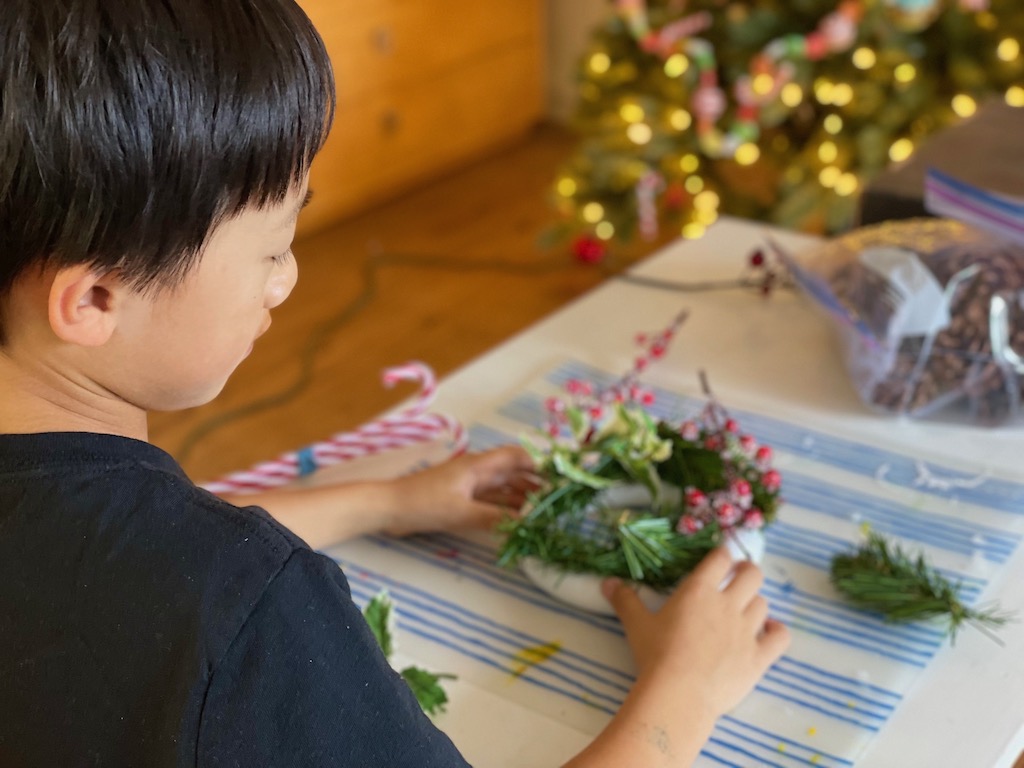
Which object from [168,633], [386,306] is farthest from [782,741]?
[386,306]

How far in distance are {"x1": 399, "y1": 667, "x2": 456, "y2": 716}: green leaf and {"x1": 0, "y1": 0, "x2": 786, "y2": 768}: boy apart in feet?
0.65

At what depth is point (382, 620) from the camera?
82 centimetres

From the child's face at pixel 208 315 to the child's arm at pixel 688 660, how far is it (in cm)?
33

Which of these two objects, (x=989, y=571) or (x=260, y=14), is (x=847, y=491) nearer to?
(x=989, y=571)

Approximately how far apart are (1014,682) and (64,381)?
2.09ft

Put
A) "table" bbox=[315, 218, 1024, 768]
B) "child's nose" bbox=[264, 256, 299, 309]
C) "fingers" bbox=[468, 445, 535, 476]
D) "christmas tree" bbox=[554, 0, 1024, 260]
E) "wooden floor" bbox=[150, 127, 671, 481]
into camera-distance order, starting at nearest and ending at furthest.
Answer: "child's nose" bbox=[264, 256, 299, 309]
"table" bbox=[315, 218, 1024, 768]
"fingers" bbox=[468, 445, 535, 476]
"christmas tree" bbox=[554, 0, 1024, 260]
"wooden floor" bbox=[150, 127, 671, 481]

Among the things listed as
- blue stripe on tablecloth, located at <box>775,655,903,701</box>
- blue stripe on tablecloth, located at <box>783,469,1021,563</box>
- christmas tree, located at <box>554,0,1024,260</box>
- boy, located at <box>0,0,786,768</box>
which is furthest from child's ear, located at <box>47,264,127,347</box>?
christmas tree, located at <box>554,0,1024,260</box>

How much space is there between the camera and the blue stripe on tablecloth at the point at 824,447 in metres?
0.97

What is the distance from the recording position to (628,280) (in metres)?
1.36

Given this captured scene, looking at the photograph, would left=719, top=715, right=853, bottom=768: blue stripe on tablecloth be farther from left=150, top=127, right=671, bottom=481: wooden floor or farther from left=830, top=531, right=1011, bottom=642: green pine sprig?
left=150, top=127, right=671, bottom=481: wooden floor

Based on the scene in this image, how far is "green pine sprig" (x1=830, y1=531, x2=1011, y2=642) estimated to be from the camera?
0.82 m

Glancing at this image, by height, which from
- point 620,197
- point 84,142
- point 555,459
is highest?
point 84,142

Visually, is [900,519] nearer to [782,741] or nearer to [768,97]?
[782,741]

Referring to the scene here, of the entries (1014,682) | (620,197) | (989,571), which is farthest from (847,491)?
(620,197)
